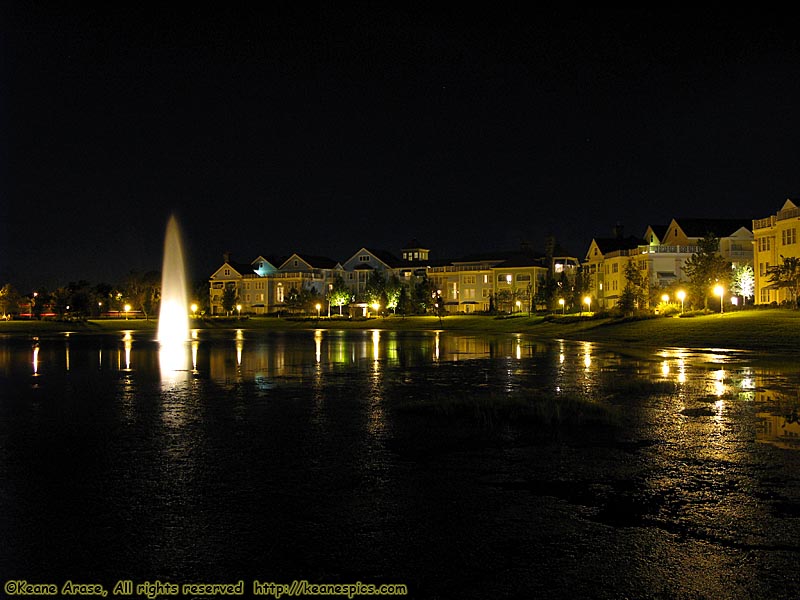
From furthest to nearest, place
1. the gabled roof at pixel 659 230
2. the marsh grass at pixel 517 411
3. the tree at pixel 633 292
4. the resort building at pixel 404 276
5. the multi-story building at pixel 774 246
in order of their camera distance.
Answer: the resort building at pixel 404 276
the gabled roof at pixel 659 230
the tree at pixel 633 292
the multi-story building at pixel 774 246
the marsh grass at pixel 517 411

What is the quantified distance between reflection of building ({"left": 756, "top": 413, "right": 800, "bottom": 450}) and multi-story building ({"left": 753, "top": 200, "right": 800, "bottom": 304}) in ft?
167

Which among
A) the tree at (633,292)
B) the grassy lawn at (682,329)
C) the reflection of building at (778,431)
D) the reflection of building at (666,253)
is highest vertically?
the reflection of building at (666,253)

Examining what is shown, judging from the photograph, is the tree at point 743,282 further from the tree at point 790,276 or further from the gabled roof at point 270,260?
the gabled roof at point 270,260

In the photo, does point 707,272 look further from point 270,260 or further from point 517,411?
point 270,260

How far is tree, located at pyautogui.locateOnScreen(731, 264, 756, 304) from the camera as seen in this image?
2753 inches

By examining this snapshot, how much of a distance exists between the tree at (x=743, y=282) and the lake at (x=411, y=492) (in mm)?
52929

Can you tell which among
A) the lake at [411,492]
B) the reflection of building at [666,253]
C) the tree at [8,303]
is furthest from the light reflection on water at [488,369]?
the tree at [8,303]

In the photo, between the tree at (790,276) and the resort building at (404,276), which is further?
the resort building at (404,276)

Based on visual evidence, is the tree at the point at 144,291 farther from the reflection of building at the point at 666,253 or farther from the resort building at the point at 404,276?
the reflection of building at the point at 666,253

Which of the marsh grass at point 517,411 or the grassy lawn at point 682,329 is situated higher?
the grassy lawn at point 682,329

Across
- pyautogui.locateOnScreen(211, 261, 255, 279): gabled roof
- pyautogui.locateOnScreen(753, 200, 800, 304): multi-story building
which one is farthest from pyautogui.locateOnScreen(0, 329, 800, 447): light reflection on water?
pyautogui.locateOnScreen(211, 261, 255, 279): gabled roof

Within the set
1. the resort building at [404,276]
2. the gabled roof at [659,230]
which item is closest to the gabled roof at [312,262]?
the resort building at [404,276]

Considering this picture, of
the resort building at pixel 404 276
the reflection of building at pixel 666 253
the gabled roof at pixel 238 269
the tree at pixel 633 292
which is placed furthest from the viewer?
the gabled roof at pixel 238 269

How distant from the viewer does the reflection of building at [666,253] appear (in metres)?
85.4
